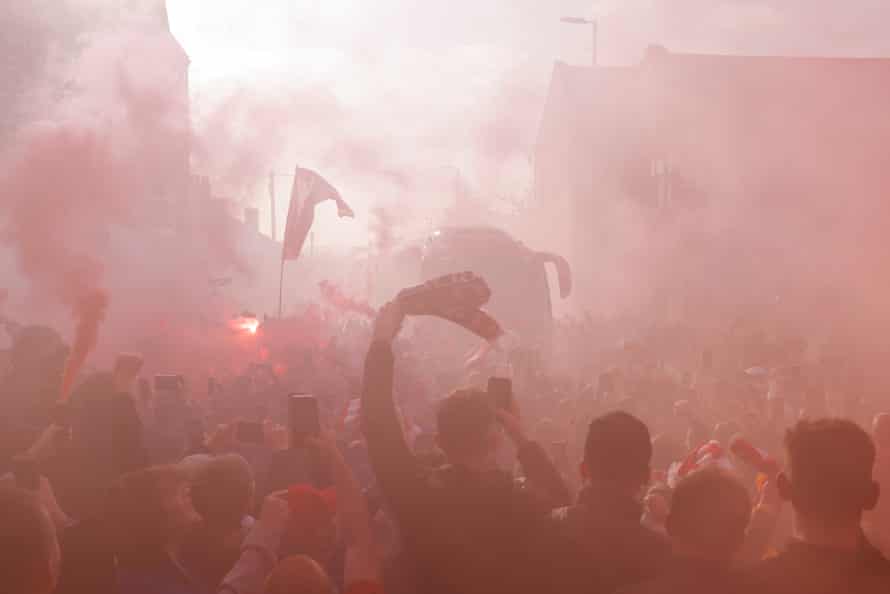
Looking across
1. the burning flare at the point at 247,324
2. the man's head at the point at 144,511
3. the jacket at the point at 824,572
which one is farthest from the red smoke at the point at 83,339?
the burning flare at the point at 247,324

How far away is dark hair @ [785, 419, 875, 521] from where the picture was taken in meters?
2.84

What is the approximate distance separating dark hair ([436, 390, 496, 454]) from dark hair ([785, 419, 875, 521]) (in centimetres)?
99

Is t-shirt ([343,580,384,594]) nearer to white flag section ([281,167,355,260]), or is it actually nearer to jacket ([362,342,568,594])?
jacket ([362,342,568,594])

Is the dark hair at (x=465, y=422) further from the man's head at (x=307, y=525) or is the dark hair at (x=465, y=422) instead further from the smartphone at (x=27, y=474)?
the smartphone at (x=27, y=474)

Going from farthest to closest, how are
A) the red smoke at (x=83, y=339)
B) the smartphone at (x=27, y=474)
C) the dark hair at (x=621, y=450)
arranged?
the red smoke at (x=83, y=339) → the smartphone at (x=27, y=474) → the dark hair at (x=621, y=450)

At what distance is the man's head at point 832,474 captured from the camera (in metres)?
2.84

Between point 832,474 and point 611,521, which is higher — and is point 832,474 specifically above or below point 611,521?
above

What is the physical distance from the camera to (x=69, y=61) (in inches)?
755

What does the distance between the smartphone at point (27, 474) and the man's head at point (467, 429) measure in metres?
1.92

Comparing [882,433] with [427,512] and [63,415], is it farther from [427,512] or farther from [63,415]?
[63,415]

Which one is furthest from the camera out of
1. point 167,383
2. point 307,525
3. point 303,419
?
point 167,383

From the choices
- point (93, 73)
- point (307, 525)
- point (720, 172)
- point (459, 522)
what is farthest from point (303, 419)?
point (720, 172)

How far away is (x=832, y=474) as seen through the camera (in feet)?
9.41

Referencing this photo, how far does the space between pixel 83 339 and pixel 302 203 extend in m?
6.98
